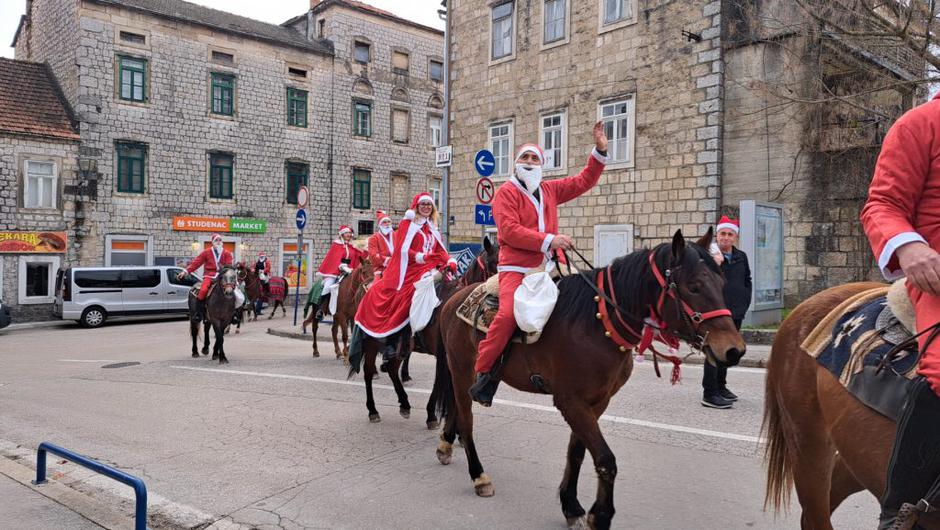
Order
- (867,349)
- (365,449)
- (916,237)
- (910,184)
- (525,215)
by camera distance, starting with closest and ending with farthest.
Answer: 1. (916,237)
2. (910,184)
3. (867,349)
4. (525,215)
5. (365,449)

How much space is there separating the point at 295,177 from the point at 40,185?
10.1 metres

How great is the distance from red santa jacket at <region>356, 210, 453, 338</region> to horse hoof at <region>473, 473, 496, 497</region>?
2695 mm

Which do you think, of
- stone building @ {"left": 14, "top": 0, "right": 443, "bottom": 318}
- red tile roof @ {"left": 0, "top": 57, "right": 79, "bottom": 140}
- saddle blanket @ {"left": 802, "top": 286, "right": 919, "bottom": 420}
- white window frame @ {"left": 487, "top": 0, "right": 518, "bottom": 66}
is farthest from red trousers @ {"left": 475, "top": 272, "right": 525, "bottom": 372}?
red tile roof @ {"left": 0, "top": 57, "right": 79, "bottom": 140}

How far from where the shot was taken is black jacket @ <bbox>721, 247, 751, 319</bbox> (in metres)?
7.63

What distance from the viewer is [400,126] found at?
3419 centimetres

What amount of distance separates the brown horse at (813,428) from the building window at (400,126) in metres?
31.8

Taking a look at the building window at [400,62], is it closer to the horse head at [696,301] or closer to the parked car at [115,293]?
the parked car at [115,293]

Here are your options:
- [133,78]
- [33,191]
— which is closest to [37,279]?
[33,191]

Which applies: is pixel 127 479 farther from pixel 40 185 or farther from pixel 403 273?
pixel 40 185

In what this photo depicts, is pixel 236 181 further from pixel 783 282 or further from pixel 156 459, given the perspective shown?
pixel 156 459

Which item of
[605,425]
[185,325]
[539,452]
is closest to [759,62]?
[605,425]

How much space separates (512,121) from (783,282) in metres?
9.60

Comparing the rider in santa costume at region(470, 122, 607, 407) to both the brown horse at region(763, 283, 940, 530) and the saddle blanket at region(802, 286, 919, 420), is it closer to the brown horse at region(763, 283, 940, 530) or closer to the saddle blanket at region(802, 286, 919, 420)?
Answer: the brown horse at region(763, 283, 940, 530)

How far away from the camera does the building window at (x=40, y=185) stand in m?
23.4
